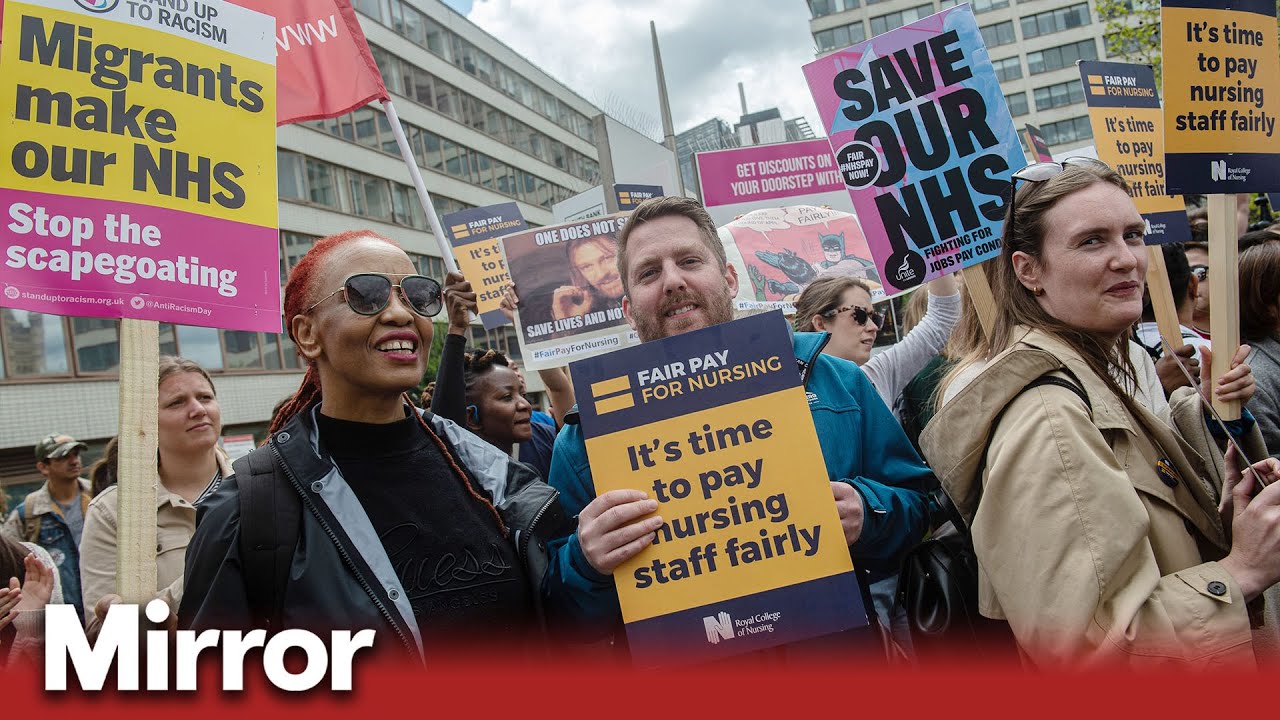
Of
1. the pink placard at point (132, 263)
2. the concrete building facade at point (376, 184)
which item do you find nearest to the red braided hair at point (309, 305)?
the pink placard at point (132, 263)

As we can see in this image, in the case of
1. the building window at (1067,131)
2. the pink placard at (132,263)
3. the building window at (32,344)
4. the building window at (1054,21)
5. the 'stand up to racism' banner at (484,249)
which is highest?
the building window at (1054,21)

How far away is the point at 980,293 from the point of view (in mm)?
2963

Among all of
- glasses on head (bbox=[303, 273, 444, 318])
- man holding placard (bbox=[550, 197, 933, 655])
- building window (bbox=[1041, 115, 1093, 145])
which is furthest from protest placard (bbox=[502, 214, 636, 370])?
building window (bbox=[1041, 115, 1093, 145])

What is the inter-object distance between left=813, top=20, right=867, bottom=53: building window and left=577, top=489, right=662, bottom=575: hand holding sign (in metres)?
61.9

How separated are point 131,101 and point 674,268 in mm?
1663

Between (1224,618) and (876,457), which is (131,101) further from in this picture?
(1224,618)

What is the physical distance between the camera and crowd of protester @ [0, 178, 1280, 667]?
173cm

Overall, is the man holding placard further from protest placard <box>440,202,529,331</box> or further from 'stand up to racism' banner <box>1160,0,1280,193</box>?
protest placard <box>440,202,529,331</box>

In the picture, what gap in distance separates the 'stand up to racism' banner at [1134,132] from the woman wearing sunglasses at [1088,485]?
2.22 m

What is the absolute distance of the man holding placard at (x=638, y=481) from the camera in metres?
1.99

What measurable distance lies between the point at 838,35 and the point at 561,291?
60345 mm

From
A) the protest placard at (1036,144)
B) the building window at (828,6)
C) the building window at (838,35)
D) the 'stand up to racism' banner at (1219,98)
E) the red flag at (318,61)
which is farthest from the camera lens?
the building window at (828,6)

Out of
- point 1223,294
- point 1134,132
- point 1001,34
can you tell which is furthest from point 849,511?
point 1001,34

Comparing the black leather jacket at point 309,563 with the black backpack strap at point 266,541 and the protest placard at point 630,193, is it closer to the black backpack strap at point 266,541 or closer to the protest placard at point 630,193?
the black backpack strap at point 266,541
